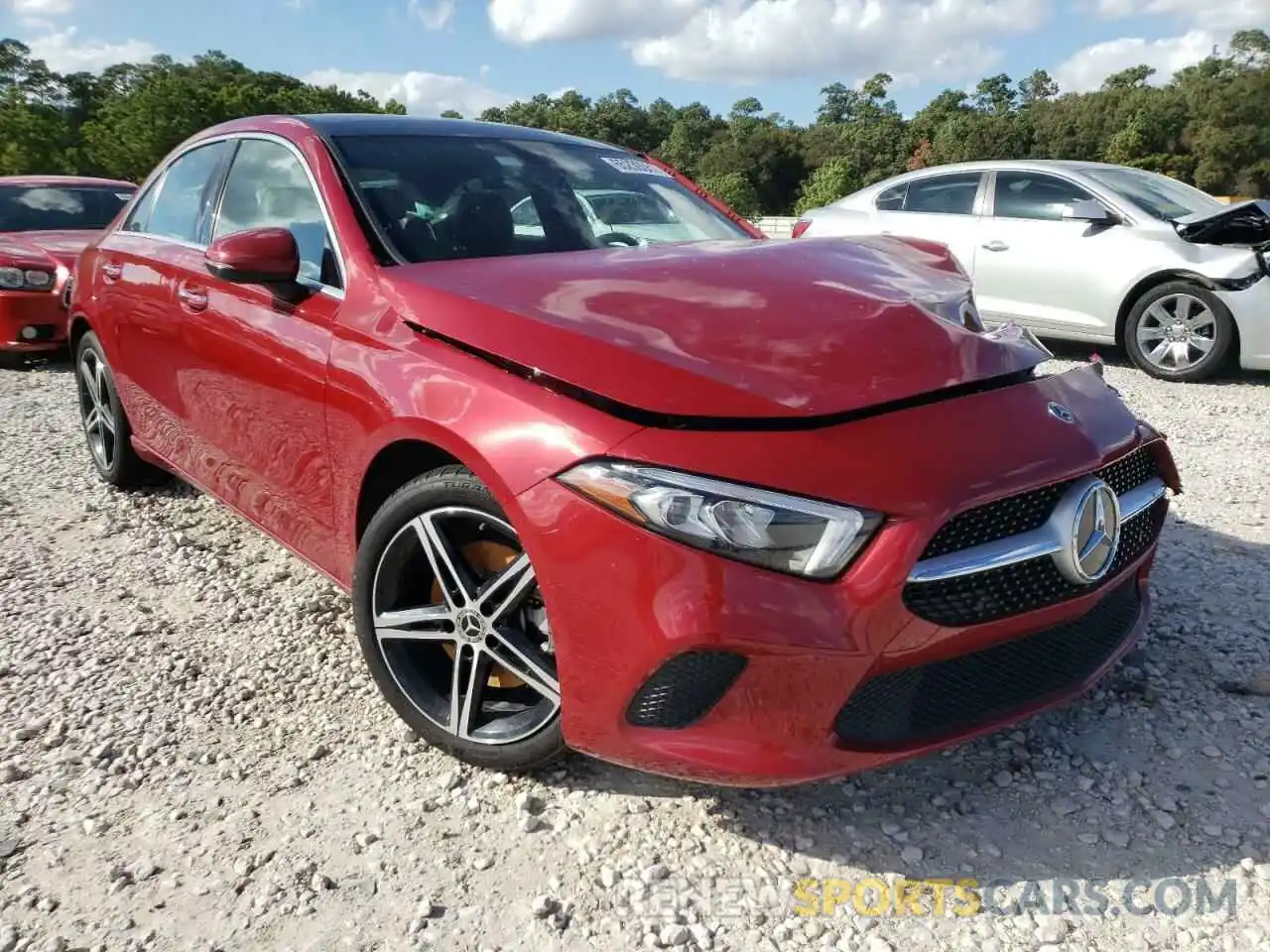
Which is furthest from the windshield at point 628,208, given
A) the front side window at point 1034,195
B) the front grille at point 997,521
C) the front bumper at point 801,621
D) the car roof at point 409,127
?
the front side window at point 1034,195

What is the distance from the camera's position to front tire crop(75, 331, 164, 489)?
4.23m

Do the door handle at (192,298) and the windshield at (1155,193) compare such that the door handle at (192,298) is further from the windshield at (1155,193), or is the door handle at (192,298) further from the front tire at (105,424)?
the windshield at (1155,193)

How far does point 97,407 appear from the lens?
4480 mm

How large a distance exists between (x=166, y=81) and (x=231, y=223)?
173 feet

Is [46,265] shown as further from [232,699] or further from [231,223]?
[232,699]

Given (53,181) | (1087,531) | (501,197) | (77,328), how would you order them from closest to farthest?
(1087,531), (501,197), (77,328), (53,181)

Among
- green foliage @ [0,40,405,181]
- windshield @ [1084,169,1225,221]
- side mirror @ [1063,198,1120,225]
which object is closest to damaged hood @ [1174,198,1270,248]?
side mirror @ [1063,198,1120,225]

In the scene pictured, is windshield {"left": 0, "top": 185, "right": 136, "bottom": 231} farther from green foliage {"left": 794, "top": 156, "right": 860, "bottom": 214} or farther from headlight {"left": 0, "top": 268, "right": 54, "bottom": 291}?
green foliage {"left": 794, "top": 156, "right": 860, "bottom": 214}

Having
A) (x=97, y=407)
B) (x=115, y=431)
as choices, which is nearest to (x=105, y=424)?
(x=97, y=407)

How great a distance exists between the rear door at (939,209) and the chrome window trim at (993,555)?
19.4 ft

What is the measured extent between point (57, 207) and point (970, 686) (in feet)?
29.3

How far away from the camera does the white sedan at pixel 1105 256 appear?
20.8 ft

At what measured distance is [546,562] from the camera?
192 cm

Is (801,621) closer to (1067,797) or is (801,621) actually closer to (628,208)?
(1067,797)
